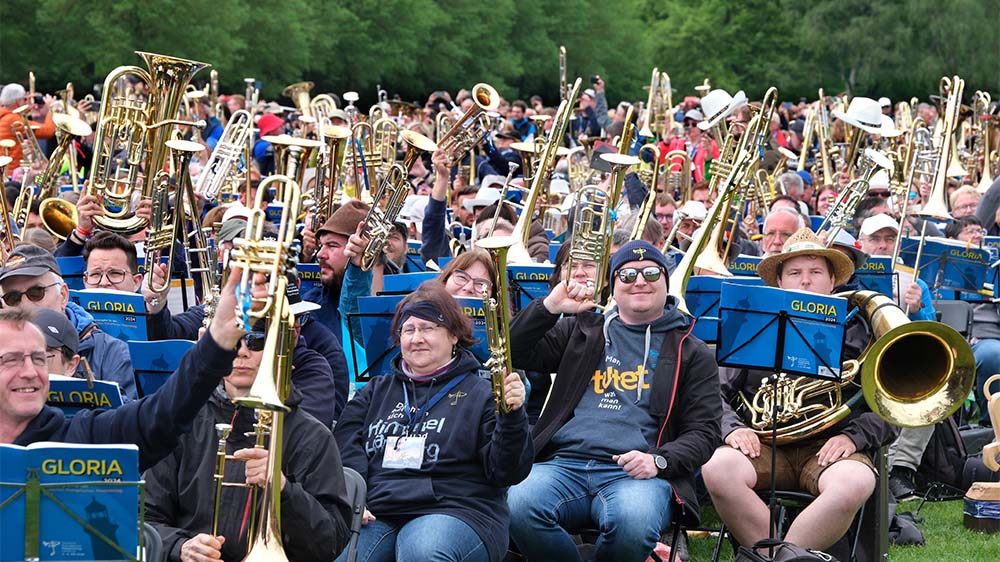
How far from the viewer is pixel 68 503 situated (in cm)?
379

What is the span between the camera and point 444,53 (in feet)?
147

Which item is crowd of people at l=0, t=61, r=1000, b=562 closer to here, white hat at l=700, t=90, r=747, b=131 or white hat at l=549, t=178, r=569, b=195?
white hat at l=700, t=90, r=747, b=131

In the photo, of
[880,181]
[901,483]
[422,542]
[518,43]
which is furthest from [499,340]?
[518,43]

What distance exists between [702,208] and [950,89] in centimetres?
447

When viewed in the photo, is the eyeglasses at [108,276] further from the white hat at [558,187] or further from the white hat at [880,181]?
the white hat at [880,181]

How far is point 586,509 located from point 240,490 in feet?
5.63

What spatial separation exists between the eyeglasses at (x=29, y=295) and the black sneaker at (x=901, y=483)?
175 inches

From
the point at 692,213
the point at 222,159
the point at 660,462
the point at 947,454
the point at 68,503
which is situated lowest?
the point at 947,454

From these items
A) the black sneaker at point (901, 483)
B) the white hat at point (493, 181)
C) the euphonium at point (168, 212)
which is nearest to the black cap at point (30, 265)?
the euphonium at point (168, 212)

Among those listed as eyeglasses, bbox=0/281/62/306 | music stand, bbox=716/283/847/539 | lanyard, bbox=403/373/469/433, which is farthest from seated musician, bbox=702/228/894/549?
eyeglasses, bbox=0/281/62/306

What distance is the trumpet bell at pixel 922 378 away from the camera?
5.88m

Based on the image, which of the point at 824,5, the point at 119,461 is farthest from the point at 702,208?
the point at 824,5

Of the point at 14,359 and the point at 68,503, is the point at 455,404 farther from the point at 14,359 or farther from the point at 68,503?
the point at 68,503

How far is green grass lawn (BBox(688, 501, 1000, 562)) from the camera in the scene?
273 inches
